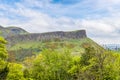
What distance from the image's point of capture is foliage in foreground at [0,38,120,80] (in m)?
98.7

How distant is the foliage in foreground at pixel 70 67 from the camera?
98.7 meters

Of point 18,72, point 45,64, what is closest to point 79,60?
point 45,64

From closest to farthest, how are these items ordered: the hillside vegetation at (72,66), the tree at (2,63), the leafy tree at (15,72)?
the tree at (2,63), the leafy tree at (15,72), the hillside vegetation at (72,66)

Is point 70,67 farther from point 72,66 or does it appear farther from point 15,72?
point 15,72

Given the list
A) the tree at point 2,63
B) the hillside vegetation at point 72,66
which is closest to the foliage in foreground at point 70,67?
the hillside vegetation at point 72,66

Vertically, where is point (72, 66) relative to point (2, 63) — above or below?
below

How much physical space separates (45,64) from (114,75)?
32.5 metres

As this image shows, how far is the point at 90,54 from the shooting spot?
116938 mm

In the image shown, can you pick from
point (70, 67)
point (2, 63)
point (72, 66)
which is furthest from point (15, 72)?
point (70, 67)

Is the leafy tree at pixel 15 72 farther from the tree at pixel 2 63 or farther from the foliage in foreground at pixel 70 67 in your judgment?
the tree at pixel 2 63

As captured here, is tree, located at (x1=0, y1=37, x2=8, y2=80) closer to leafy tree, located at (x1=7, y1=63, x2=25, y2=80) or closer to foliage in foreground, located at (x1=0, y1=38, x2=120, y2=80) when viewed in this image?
foliage in foreground, located at (x1=0, y1=38, x2=120, y2=80)

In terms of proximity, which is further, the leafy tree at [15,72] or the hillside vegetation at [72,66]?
the hillside vegetation at [72,66]

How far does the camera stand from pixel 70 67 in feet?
414

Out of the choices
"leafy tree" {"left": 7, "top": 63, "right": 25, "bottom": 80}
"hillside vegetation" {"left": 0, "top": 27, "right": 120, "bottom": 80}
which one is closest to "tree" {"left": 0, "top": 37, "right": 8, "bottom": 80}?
"hillside vegetation" {"left": 0, "top": 27, "right": 120, "bottom": 80}
